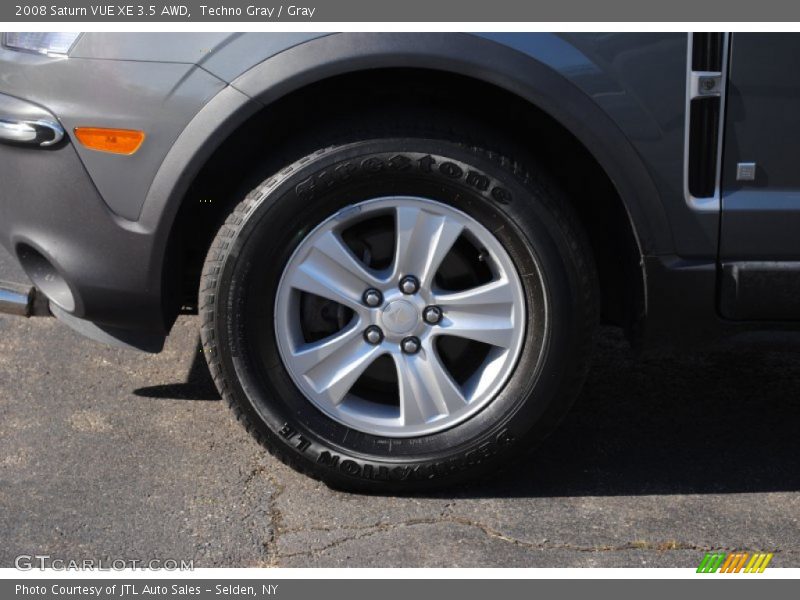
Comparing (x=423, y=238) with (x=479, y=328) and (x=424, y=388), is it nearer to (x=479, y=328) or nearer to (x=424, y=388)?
(x=479, y=328)

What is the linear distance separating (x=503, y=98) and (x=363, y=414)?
894 millimetres

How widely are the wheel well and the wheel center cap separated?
446mm

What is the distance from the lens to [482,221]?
117 inches

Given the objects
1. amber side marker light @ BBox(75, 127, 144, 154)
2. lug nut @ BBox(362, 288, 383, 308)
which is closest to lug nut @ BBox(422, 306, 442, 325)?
lug nut @ BBox(362, 288, 383, 308)

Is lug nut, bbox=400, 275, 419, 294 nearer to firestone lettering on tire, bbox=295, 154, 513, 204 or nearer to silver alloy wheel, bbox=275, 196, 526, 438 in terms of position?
silver alloy wheel, bbox=275, 196, 526, 438

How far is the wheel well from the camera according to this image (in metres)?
2.95

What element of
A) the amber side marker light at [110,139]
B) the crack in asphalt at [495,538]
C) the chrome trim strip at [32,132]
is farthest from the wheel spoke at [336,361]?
the chrome trim strip at [32,132]

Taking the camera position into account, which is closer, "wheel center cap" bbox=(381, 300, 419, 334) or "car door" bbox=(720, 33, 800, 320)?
"car door" bbox=(720, 33, 800, 320)

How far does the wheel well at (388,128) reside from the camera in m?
2.95

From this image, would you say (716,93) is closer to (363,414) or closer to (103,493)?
(363,414)

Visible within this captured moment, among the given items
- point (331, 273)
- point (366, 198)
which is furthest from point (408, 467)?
point (366, 198)

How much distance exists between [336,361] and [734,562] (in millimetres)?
1099

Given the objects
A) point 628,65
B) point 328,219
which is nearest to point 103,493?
point 328,219

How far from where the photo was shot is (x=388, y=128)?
293 centimetres
